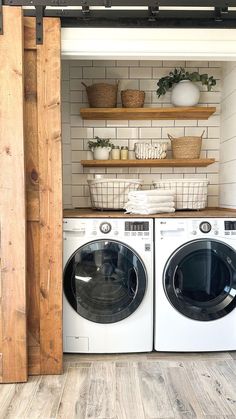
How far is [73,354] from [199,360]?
2.78ft

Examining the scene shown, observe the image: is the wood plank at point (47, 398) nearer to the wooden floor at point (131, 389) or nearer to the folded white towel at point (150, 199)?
the wooden floor at point (131, 389)

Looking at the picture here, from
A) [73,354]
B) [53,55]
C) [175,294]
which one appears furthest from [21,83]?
[73,354]

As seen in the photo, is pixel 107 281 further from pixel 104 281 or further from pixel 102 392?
pixel 102 392

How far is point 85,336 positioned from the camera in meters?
1.99

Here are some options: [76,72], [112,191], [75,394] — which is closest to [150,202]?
[112,191]

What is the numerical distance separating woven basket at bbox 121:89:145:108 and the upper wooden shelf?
68 millimetres

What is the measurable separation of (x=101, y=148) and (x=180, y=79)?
0.86 m

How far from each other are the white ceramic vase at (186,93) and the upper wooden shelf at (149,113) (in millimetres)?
63

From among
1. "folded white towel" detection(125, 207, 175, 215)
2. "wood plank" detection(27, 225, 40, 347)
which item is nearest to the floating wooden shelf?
"folded white towel" detection(125, 207, 175, 215)

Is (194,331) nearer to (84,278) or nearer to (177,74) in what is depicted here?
(84,278)

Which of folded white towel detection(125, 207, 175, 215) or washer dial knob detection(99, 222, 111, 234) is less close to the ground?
folded white towel detection(125, 207, 175, 215)

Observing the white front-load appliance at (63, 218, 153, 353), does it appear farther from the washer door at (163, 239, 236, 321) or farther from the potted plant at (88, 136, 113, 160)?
the potted plant at (88, 136, 113, 160)

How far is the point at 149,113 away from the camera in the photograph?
2447 millimetres

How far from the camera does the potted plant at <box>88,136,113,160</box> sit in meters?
2.42
